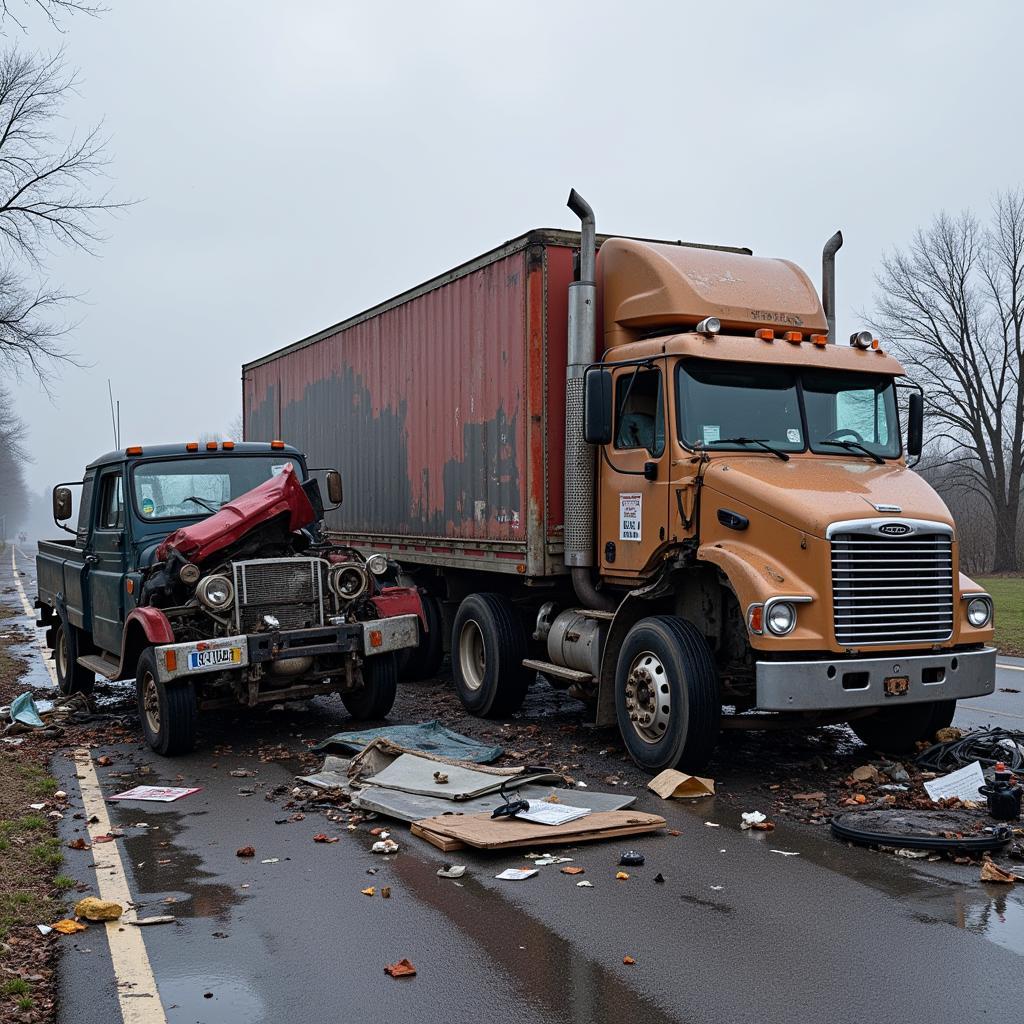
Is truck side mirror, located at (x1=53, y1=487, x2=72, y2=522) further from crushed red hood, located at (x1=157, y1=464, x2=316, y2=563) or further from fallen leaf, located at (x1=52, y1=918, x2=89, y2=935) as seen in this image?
fallen leaf, located at (x1=52, y1=918, x2=89, y2=935)

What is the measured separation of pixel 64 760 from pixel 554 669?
4.11 metres

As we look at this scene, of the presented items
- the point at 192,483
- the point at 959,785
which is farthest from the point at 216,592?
the point at 959,785

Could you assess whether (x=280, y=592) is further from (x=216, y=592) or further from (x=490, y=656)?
(x=490, y=656)

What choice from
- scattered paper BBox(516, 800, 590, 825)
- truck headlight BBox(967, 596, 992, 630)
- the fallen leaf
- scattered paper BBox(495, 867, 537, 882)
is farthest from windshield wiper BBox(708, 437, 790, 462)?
the fallen leaf

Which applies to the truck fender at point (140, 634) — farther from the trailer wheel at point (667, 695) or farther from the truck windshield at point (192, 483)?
the trailer wheel at point (667, 695)

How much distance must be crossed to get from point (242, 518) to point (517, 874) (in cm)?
448

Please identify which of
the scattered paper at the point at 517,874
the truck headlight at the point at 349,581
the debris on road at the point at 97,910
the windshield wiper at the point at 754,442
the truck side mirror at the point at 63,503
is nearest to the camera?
the debris on road at the point at 97,910

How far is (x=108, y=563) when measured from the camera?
1055 cm

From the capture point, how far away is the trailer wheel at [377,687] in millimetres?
9898

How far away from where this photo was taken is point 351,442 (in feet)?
Answer: 46.1

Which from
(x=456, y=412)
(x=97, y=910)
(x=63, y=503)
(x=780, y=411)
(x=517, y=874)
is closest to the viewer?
(x=97, y=910)

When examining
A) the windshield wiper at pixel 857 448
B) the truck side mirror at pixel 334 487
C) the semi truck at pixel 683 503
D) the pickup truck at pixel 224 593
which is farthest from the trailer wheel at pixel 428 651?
the windshield wiper at pixel 857 448

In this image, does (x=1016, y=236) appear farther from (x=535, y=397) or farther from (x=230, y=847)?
(x=230, y=847)

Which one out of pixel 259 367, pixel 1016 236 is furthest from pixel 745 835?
pixel 1016 236
